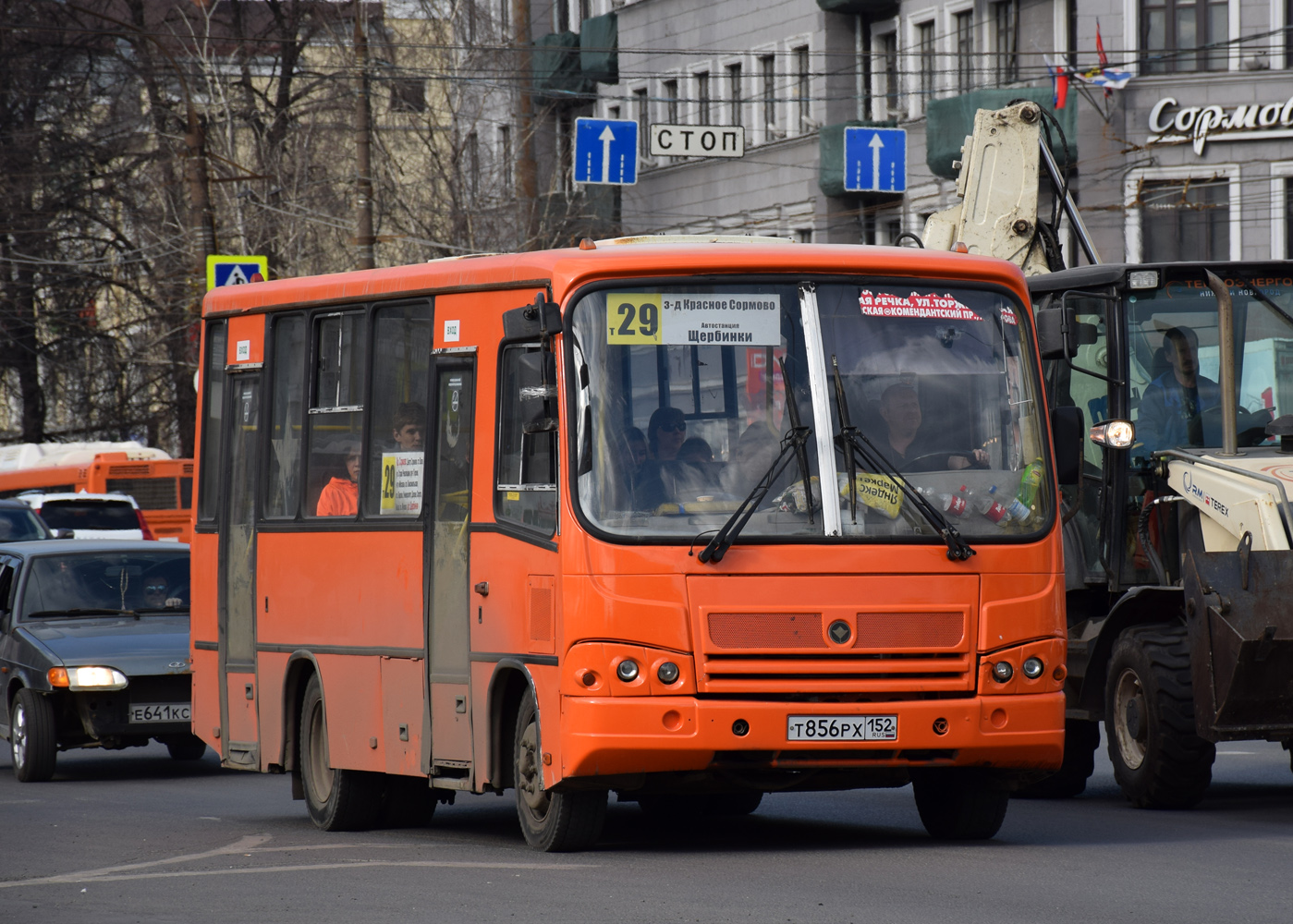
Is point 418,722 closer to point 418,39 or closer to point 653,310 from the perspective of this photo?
point 653,310

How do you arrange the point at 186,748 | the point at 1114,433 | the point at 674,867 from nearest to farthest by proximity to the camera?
the point at 674,867
the point at 1114,433
the point at 186,748

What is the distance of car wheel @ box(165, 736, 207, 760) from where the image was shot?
61.2ft

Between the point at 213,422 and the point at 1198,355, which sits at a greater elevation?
the point at 1198,355

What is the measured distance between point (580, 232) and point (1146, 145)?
1132cm

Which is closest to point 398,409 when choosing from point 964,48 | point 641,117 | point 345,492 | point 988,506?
point 345,492

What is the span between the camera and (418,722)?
39.2ft

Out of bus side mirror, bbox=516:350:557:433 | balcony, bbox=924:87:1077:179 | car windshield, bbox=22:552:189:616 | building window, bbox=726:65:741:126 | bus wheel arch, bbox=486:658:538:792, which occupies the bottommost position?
bus wheel arch, bbox=486:658:538:792

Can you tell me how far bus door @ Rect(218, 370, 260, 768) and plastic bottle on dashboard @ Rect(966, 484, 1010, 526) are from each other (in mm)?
4670

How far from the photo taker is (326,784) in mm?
13047

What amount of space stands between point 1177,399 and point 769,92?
108 feet

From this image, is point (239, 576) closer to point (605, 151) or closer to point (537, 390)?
point (537, 390)

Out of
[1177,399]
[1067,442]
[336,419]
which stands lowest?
[1067,442]

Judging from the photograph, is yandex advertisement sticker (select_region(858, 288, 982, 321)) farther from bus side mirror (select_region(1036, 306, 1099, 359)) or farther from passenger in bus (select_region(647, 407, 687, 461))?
passenger in bus (select_region(647, 407, 687, 461))

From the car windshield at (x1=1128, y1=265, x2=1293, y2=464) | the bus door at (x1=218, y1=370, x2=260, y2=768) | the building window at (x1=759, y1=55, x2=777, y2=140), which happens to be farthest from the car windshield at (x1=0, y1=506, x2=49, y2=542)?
the car windshield at (x1=1128, y1=265, x2=1293, y2=464)
